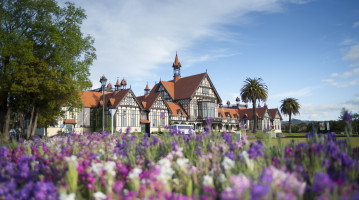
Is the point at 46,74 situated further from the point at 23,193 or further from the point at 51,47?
the point at 23,193

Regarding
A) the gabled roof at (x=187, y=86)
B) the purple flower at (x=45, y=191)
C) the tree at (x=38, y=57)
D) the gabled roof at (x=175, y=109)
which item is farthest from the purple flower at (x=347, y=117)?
the gabled roof at (x=187, y=86)

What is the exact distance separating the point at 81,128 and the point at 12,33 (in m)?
22.0

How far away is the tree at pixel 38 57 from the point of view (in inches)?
883

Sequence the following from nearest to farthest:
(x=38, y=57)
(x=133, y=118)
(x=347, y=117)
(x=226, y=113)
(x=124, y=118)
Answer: (x=347, y=117) → (x=38, y=57) → (x=124, y=118) → (x=133, y=118) → (x=226, y=113)

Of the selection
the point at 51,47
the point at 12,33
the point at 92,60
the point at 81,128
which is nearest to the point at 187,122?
the point at 81,128

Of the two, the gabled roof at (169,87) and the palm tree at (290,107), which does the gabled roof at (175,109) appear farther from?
the palm tree at (290,107)

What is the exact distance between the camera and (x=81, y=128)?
41625 millimetres

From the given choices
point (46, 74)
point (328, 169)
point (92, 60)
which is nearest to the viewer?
point (328, 169)

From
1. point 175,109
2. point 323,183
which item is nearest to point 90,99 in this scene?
point 175,109

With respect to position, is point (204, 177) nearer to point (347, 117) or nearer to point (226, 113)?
point (347, 117)

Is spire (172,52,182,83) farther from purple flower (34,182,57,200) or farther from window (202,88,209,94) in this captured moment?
purple flower (34,182,57,200)

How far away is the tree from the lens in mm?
22422

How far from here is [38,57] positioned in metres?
25.4

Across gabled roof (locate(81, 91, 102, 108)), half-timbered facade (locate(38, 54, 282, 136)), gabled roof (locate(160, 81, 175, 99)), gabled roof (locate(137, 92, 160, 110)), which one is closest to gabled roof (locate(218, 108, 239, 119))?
half-timbered facade (locate(38, 54, 282, 136))
